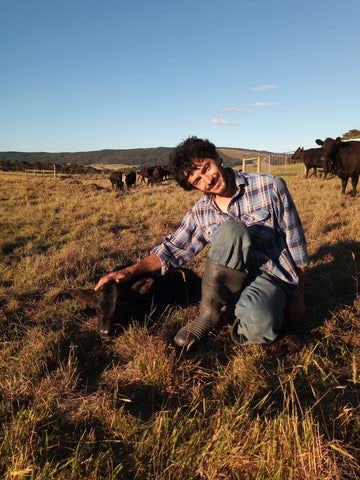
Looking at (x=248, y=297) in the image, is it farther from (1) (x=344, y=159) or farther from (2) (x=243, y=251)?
(1) (x=344, y=159)

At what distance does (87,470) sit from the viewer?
4.40 feet

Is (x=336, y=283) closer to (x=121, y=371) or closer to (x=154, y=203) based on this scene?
(x=121, y=371)

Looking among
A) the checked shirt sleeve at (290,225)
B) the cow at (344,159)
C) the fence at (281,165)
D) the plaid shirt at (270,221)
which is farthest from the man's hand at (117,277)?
the fence at (281,165)

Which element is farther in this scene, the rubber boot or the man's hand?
the man's hand

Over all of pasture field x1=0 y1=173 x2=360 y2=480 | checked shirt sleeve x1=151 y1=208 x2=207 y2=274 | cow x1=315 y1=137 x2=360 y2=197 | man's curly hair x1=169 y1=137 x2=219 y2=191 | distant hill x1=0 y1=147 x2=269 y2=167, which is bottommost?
pasture field x1=0 y1=173 x2=360 y2=480

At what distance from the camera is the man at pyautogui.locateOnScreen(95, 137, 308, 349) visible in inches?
87.4

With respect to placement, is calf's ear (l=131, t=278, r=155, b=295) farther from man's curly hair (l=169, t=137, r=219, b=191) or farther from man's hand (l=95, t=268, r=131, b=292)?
man's curly hair (l=169, t=137, r=219, b=191)

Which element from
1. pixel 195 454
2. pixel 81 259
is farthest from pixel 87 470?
pixel 81 259

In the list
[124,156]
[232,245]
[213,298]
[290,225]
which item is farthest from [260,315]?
[124,156]

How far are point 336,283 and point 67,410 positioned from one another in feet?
10.0

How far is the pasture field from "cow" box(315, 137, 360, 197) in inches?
311

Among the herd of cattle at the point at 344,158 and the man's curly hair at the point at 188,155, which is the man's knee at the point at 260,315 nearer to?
the man's curly hair at the point at 188,155

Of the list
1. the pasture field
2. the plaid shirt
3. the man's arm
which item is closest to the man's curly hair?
the plaid shirt

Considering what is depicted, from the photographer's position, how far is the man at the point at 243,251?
7.28 ft
